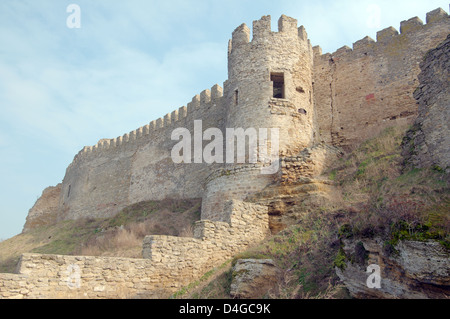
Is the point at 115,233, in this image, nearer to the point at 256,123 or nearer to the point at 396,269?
the point at 256,123

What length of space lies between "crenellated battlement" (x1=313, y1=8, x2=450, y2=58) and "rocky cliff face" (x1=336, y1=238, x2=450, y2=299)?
13.3 metres

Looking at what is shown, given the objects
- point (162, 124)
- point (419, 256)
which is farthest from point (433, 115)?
point (162, 124)

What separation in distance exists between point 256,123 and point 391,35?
7614mm

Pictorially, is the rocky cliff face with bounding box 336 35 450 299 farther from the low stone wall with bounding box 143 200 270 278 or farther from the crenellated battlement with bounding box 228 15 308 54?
the crenellated battlement with bounding box 228 15 308 54

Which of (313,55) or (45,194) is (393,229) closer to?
(313,55)

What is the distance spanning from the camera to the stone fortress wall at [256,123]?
848 centimetres

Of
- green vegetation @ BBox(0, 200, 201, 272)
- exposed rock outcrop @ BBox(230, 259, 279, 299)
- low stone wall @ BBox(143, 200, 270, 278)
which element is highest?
green vegetation @ BBox(0, 200, 201, 272)

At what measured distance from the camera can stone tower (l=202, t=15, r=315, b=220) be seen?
43.7ft

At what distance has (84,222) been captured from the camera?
24891mm

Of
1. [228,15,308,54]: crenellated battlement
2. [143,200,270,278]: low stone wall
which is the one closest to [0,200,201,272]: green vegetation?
[143,200,270,278]: low stone wall

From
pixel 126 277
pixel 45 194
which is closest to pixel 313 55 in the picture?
pixel 126 277

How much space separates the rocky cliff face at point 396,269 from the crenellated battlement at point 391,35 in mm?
13286

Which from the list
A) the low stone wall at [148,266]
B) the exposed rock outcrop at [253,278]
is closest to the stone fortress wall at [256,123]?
the low stone wall at [148,266]
